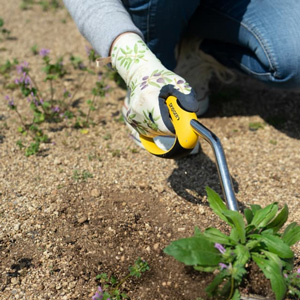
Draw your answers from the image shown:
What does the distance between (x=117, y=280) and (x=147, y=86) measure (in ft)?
2.08

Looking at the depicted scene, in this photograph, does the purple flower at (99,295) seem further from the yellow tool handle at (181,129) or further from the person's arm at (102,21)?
the person's arm at (102,21)

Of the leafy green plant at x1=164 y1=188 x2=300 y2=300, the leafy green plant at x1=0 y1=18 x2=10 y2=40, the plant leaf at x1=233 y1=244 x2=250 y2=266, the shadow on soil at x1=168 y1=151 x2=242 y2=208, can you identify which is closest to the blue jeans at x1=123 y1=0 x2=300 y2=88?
the shadow on soil at x1=168 y1=151 x2=242 y2=208

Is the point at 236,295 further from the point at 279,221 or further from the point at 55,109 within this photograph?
the point at 55,109

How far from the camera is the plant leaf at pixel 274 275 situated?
1.29m

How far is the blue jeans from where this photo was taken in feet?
6.73

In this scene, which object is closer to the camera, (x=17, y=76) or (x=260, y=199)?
(x=260, y=199)

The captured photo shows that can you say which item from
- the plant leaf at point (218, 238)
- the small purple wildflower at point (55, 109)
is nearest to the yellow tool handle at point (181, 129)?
the plant leaf at point (218, 238)

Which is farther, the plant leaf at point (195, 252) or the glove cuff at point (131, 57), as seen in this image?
the glove cuff at point (131, 57)

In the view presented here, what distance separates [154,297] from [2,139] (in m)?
1.07

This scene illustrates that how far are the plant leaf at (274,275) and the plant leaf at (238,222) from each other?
0.08 meters

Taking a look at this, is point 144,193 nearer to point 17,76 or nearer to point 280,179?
point 280,179

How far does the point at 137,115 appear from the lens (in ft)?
5.52

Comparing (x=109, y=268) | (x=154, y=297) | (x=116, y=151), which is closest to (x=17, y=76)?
(x=116, y=151)

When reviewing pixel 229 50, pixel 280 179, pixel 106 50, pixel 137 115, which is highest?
pixel 106 50
